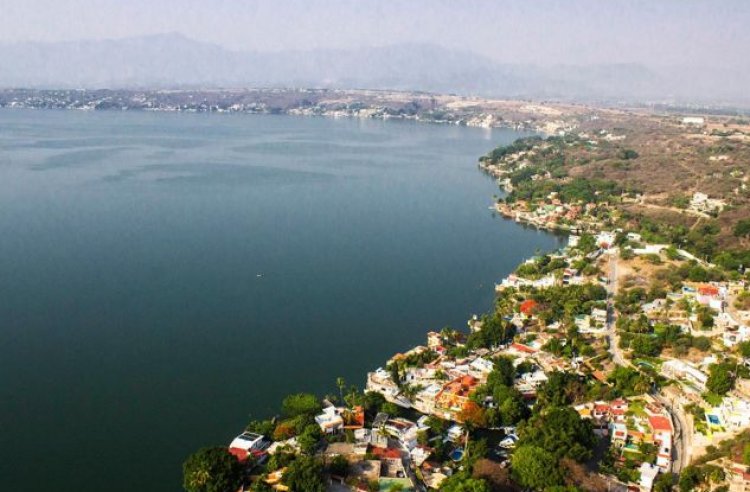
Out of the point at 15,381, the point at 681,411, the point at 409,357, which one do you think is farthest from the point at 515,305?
the point at 15,381

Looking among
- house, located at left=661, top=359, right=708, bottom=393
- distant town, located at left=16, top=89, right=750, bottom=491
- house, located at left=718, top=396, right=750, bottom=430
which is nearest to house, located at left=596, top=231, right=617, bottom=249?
distant town, located at left=16, top=89, right=750, bottom=491

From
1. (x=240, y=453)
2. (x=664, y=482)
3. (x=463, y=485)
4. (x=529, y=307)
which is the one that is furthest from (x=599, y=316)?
(x=240, y=453)

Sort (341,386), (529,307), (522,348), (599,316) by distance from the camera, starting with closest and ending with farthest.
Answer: (341,386) → (522,348) → (599,316) → (529,307)

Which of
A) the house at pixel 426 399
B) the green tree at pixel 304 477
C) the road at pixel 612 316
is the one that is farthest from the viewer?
the road at pixel 612 316

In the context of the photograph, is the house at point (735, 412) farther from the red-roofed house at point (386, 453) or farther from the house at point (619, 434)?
the red-roofed house at point (386, 453)

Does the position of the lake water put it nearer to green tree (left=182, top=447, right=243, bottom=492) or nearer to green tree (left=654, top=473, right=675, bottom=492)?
green tree (left=182, top=447, right=243, bottom=492)

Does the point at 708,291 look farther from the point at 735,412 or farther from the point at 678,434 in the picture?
the point at 678,434

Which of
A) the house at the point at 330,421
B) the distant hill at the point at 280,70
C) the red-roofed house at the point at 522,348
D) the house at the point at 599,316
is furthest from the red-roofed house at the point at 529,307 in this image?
the distant hill at the point at 280,70
